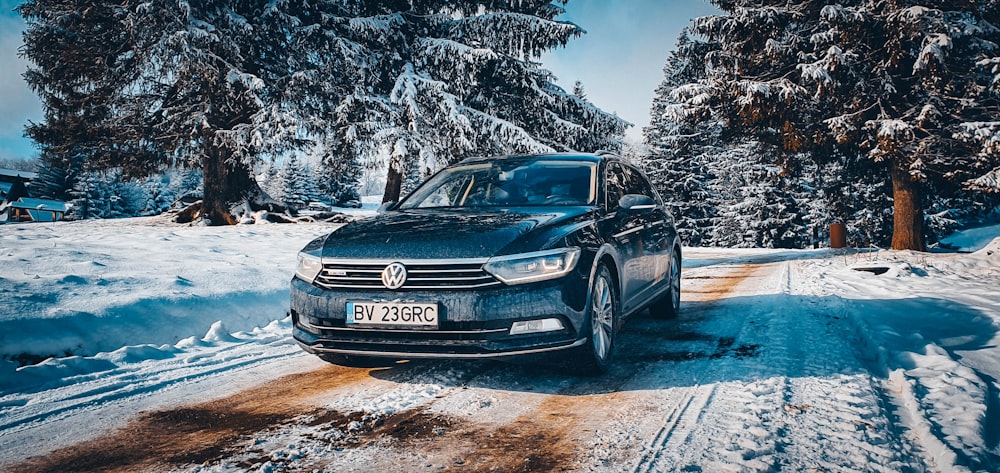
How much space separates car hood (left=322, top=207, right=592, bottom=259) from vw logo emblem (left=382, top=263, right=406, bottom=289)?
0.06 meters

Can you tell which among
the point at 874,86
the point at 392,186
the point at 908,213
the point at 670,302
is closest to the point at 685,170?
the point at 908,213

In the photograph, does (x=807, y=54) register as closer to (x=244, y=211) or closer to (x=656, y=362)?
(x=656, y=362)

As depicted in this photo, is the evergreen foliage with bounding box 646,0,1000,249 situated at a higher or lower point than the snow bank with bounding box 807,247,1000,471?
higher

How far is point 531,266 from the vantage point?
3.15 meters

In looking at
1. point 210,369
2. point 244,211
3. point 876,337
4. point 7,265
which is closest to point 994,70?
point 876,337

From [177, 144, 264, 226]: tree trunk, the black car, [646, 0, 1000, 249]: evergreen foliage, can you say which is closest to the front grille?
the black car

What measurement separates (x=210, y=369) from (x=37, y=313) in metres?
1.77

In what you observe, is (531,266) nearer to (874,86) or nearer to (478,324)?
(478,324)

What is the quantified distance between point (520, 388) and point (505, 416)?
507 mm

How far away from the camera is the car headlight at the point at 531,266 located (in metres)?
3.11

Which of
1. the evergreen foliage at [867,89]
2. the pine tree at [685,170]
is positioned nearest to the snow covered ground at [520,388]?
the evergreen foliage at [867,89]

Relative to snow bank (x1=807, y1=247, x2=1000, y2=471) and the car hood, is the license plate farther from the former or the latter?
snow bank (x1=807, y1=247, x2=1000, y2=471)

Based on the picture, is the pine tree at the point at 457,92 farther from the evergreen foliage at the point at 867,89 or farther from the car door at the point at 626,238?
the car door at the point at 626,238

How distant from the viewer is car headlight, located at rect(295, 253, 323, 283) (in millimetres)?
3426
